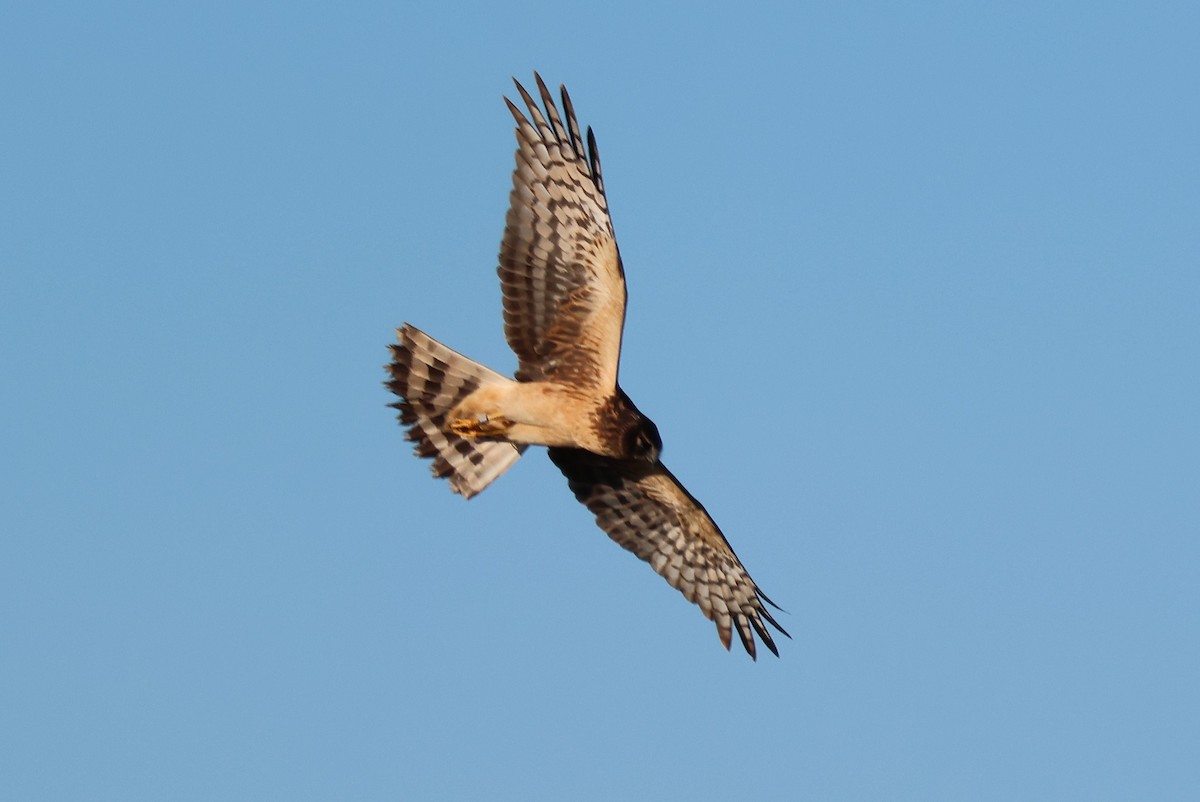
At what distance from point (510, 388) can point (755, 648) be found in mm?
2976

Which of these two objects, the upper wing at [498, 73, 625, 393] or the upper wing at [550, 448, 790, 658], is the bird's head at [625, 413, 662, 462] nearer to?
the upper wing at [498, 73, 625, 393]

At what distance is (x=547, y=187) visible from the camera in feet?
39.0

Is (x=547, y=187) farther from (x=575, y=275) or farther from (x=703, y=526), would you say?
(x=703, y=526)

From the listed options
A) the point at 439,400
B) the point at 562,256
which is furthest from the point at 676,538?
the point at 562,256

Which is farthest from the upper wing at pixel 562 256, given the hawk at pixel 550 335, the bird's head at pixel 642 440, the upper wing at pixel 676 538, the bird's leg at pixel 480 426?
the upper wing at pixel 676 538

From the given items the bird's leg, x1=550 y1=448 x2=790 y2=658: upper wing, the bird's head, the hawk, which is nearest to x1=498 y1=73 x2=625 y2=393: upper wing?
the hawk

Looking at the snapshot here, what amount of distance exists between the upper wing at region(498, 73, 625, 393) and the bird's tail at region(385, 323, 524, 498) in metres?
0.55

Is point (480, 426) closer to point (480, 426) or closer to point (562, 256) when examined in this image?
point (480, 426)

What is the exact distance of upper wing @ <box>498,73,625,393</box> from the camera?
38.8 ft

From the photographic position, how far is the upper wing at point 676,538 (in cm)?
1359

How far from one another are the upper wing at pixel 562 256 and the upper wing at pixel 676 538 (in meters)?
1.69

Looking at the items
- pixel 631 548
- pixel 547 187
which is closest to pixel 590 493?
pixel 631 548

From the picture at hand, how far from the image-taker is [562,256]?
11883 millimetres

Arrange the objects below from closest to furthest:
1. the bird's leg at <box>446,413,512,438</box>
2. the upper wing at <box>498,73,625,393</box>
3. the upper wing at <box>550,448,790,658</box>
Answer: the upper wing at <box>498,73,625,393</box>
the bird's leg at <box>446,413,512,438</box>
the upper wing at <box>550,448,790,658</box>
